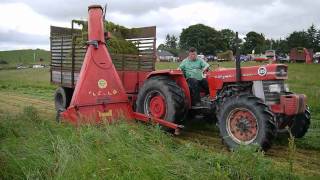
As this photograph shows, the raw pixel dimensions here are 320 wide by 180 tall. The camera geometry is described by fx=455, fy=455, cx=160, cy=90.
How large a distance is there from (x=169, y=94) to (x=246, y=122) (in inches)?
68.8

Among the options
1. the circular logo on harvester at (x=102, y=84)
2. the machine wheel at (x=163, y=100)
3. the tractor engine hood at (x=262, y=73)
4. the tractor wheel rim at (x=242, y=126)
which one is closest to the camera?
the tractor wheel rim at (x=242, y=126)

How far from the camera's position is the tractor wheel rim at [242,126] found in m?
6.93

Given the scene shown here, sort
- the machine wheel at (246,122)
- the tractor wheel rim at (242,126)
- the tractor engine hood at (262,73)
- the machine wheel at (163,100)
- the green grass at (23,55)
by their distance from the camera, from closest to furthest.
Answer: the machine wheel at (246,122)
the tractor wheel rim at (242,126)
the tractor engine hood at (262,73)
the machine wheel at (163,100)
the green grass at (23,55)

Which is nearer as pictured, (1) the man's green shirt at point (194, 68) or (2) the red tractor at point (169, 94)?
(2) the red tractor at point (169, 94)

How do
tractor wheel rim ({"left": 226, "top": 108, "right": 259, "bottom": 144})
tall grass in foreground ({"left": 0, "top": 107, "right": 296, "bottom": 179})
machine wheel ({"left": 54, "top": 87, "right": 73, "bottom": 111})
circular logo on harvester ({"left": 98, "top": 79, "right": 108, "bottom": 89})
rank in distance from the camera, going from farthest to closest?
machine wheel ({"left": 54, "top": 87, "right": 73, "bottom": 111})
circular logo on harvester ({"left": 98, "top": 79, "right": 108, "bottom": 89})
tractor wheel rim ({"left": 226, "top": 108, "right": 259, "bottom": 144})
tall grass in foreground ({"left": 0, "top": 107, "right": 296, "bottom": 179})

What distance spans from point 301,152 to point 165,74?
2905 mm

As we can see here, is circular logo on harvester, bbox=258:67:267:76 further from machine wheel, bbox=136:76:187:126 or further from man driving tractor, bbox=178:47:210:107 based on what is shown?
machine wheel, bbox=136:76:187:126

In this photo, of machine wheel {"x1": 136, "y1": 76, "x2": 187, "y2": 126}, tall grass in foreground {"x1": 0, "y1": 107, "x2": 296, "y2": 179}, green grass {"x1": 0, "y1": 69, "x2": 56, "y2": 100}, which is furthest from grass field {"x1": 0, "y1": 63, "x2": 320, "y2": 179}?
green grass {"x1": 0, "y1": 69, "x2": 56, "y2": 100}

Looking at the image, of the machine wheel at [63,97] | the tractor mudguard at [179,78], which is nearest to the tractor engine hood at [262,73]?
the tractor mudguard at [179,78]

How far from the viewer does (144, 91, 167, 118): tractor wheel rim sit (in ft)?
27.9

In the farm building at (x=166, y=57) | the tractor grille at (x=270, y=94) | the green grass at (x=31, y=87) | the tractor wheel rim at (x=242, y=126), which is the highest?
the farm building at (x=166, y=57)

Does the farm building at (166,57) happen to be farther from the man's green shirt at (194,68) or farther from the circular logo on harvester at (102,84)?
the circular logo on harvester at (102,84)

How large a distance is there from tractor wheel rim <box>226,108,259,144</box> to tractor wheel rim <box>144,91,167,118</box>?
5.36 ft

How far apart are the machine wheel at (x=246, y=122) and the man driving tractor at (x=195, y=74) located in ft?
3.91
